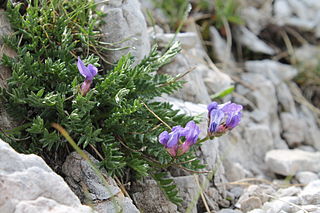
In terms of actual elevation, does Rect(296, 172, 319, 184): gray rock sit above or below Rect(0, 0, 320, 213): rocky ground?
below

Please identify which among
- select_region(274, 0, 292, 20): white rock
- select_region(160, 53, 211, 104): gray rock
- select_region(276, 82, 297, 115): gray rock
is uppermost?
select_region(160, 53, 211, 104): gray rock

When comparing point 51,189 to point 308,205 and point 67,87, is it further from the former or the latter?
point 308,205

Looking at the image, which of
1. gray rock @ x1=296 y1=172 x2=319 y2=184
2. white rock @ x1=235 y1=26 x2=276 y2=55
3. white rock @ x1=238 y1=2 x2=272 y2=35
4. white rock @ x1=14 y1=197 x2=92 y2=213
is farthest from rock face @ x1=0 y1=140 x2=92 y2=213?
white rock @ x1=238 y1=2 x2=272 y2=35

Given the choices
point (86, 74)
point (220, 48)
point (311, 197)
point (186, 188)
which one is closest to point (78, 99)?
point (86, 74)

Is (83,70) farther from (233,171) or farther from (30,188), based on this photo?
(233,171)

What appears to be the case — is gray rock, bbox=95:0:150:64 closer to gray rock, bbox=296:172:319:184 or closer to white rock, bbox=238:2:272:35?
gray rock, bbox=296:172:319:184

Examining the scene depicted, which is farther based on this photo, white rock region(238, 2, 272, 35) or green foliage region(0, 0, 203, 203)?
white rock region(238, 2, 272, 35)

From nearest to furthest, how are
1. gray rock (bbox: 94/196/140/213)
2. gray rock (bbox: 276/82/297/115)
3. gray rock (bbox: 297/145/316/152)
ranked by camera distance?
1. gray rock (bbox: 94/196/140/213)
2. gray rock (bbox: 297/145/316/152)
3. gray rock (bbox: 276/82/297/115)

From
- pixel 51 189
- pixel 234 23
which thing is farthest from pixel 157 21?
pixel 51 189
